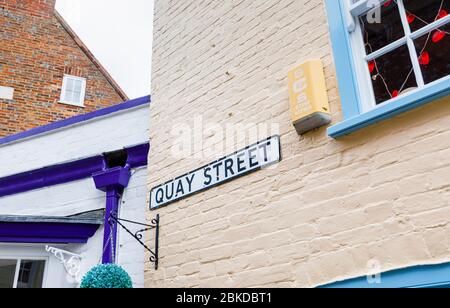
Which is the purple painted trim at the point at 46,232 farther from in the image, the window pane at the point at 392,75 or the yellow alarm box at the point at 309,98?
the window pane at the point at 392,75

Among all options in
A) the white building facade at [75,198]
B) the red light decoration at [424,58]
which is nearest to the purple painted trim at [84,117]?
the white building facade at [75,198]

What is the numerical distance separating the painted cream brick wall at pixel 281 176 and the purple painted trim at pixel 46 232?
996 millimetres

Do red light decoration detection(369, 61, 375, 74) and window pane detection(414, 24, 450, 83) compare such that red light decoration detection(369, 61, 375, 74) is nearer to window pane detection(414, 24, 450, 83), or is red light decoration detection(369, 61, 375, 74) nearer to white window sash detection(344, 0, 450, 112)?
white window sash detection(344, 0, 450, 112)

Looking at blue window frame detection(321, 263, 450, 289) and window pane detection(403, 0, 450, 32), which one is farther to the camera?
window pane detection(403, 0, 450, 32)

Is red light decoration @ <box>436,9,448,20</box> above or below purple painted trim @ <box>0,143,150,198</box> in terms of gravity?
below

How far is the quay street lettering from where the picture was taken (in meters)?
3.61

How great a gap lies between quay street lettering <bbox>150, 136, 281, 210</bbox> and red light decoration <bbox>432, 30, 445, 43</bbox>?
130 cm

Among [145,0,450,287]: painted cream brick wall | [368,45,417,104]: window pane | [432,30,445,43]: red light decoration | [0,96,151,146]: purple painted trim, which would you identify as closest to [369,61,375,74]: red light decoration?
[368,45,417,104]: window pane

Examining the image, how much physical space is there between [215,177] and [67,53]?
869 cm

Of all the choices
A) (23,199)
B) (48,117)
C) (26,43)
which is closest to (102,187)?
(23,199)

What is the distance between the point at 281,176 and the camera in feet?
11.3

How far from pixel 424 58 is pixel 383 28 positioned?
1.49 feet
